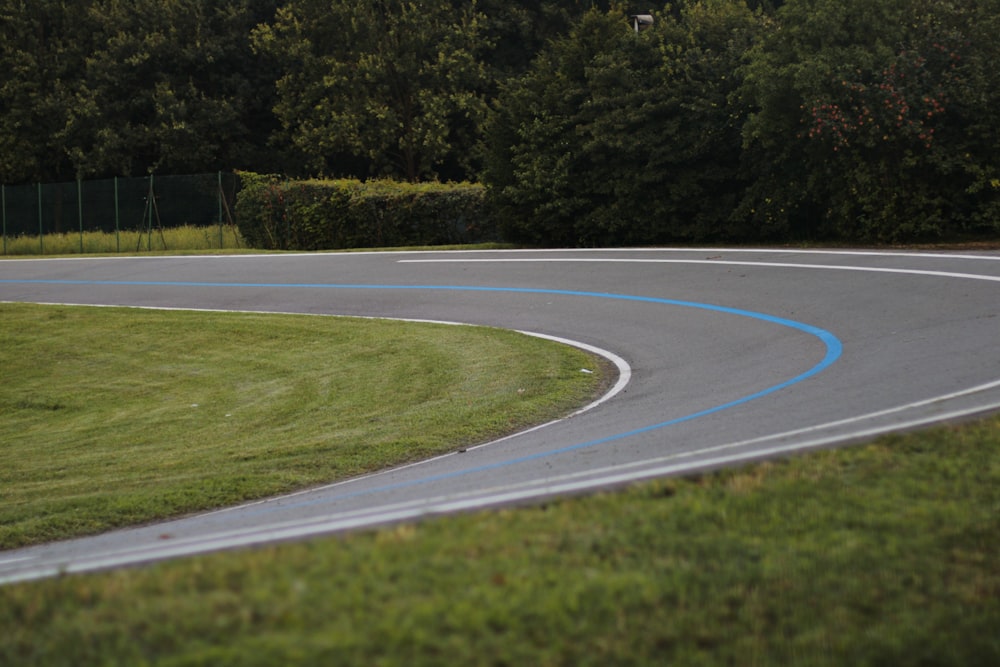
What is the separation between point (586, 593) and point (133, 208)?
40.0 meters

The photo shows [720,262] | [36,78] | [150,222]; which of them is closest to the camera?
[720,262]

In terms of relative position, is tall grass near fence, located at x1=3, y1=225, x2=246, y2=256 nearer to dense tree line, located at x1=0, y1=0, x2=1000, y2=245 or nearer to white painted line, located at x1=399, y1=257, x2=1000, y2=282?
dense tree line, located at x1=0, y1=0, x2=1000, y2=245

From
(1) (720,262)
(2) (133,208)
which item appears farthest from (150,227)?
(1) (720,262)

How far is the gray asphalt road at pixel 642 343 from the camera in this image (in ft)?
19.9

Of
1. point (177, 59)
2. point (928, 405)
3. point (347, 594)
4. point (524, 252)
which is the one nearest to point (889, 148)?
point (524, 252)

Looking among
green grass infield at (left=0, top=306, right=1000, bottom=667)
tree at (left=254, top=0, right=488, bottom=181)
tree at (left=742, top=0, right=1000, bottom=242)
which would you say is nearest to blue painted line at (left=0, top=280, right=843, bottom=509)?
green grass infield at (left=0, top=306, right=1000, bottom=667)

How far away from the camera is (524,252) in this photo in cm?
2406

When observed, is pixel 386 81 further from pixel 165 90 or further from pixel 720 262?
pixel 720 262

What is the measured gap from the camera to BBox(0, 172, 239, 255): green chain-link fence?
129ft

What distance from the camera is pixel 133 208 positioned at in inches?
1587

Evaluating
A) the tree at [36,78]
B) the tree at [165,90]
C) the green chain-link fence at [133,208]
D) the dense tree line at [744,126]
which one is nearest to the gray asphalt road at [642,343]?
the dense tree line at [744,126]

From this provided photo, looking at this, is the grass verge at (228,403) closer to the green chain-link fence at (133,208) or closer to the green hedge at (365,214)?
the green hedge at (365,214)

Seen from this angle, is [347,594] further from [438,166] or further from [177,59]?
[177,59]

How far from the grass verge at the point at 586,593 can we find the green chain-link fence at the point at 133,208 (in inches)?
1380
